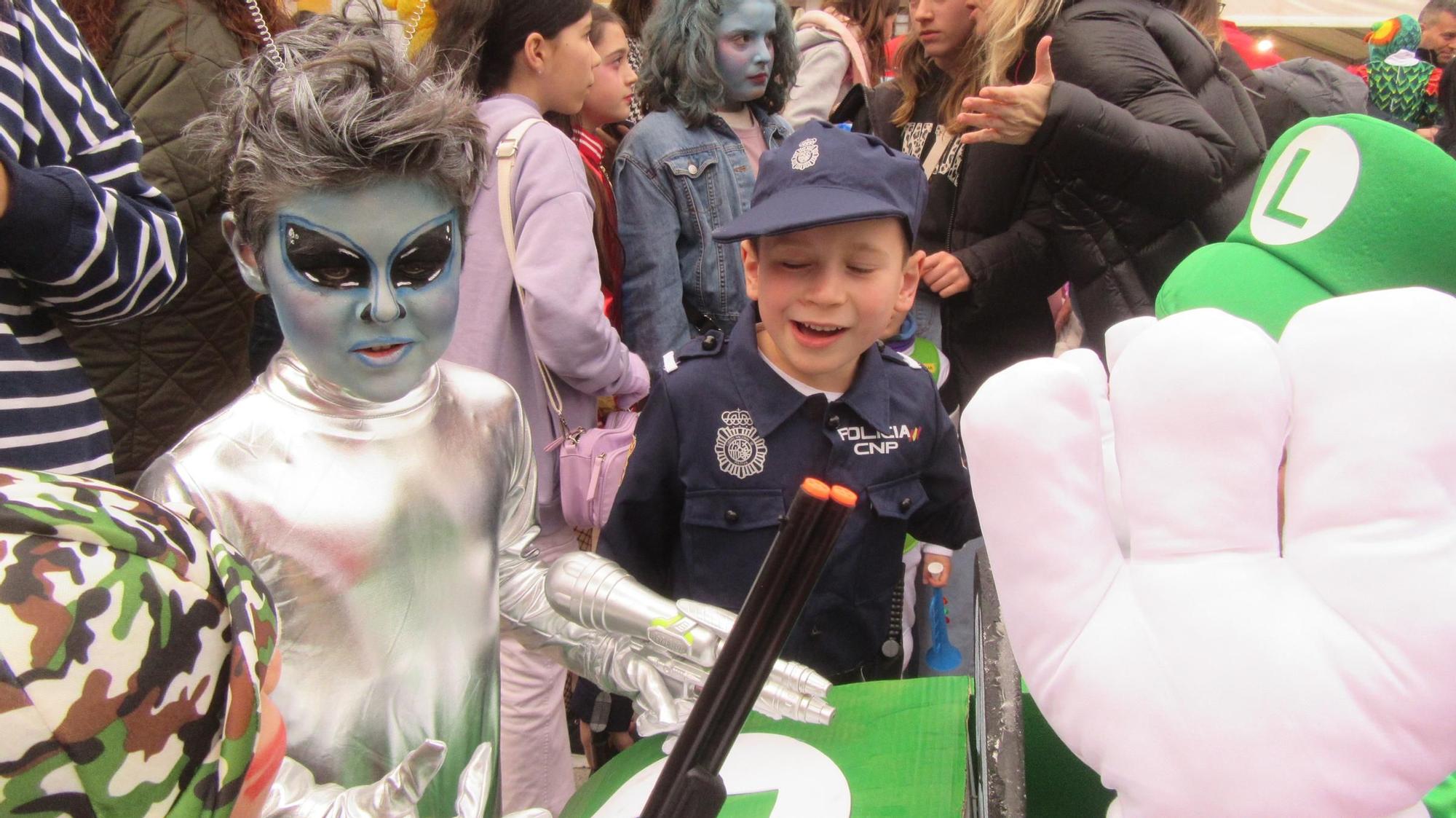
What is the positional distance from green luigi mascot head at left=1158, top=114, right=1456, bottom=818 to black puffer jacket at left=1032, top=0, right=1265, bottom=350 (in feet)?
2.97

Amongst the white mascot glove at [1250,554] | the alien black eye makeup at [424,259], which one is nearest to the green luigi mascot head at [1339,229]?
the white mascot glove at [1250,554]

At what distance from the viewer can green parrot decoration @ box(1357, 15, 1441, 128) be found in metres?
3.91

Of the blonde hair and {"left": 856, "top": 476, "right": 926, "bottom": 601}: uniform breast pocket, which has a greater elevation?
the blonde hair

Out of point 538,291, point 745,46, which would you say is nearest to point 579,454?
point 538,291

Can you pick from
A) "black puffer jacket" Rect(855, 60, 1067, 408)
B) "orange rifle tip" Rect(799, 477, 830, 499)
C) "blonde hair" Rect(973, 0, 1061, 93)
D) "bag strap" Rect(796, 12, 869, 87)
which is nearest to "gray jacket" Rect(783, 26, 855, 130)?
"bag strap" Rect(796, 12, 869, 87)

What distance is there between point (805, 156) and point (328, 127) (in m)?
0.69

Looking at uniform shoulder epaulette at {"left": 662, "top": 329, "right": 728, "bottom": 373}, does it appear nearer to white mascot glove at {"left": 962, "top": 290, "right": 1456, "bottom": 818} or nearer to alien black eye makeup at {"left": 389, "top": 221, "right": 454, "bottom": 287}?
alien black eye makeup at {"left": 389, "top": 221, "right": 454, "bottom": 287}

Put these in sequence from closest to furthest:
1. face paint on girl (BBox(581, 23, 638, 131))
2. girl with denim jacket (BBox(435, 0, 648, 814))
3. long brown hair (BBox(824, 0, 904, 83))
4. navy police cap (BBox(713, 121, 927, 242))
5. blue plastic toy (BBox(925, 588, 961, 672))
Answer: navy police cap (BBox(713, 121, 927, 242)), girl with denim jacket (BBox(435, 0, 648, 814)), face paint on girl (BBox(581, 23, 638, 131)), blue plastic toy (BBox(925, 588, 961, 672)), long brown hair (BBox(824, 0, 904, 83))

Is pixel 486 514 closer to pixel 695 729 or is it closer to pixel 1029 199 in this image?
pixel 695 729

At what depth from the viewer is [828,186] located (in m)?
1.34

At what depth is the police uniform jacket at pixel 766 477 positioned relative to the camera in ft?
4.70

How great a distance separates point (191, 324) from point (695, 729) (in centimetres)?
142

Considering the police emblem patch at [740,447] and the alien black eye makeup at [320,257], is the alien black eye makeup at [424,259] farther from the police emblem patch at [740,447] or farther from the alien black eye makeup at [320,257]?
the police emblem patch at [740,447]

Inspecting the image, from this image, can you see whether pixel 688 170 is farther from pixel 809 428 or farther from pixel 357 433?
pixel 357 433
